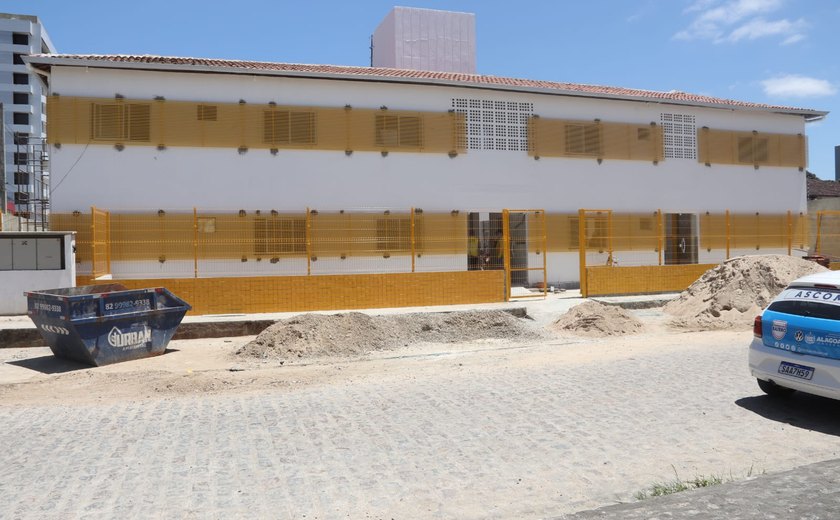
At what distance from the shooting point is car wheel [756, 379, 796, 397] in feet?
23.7

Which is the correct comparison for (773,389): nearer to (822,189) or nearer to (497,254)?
(497,254)

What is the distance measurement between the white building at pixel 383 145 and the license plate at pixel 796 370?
35.7ft

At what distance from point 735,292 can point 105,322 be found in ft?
43.6

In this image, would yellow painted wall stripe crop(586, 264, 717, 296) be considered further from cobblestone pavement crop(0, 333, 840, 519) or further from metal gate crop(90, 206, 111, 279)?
metal gate crop(90, 206, 111, 279)

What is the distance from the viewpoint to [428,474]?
5148mm

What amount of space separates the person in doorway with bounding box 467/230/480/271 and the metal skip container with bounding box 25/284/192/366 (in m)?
10.1

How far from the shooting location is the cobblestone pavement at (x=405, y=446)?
4.64 metres

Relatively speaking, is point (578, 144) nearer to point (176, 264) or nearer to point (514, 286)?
point (514, 286)

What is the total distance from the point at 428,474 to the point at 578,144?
18.5 meters

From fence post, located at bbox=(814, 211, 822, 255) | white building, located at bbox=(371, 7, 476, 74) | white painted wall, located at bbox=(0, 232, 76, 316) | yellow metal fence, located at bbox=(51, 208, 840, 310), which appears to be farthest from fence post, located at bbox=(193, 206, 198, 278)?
fence post, located at bbox=(814, 211, 822, 255)

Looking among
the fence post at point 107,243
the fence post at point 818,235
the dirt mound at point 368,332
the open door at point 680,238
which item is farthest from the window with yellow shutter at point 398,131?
the fence post at point 818,235

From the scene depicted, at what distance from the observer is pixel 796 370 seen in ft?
21.9

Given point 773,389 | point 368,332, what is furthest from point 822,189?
point 773,389

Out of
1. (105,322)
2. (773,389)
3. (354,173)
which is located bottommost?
(773,389)
